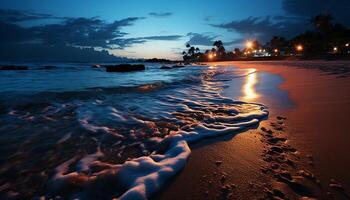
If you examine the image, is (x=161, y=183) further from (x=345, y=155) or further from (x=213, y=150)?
(x=345, y=155)

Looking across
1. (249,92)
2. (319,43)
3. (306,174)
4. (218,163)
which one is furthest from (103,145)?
(319,43)

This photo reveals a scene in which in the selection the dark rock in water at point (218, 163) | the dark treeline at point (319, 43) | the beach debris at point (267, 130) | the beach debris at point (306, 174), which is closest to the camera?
the beach debris at point (306, 174)

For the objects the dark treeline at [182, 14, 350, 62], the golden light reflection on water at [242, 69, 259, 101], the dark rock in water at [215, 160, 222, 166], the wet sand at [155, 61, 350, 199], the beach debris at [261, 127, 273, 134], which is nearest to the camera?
the wet sand at [155, 61, 350, 199]

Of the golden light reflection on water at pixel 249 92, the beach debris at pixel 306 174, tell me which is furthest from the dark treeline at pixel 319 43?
the beach debris at pixel 306 174

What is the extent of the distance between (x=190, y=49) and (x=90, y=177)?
509 ft

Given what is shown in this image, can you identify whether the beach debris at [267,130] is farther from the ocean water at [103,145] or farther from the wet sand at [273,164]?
the ocean water at [103,145]

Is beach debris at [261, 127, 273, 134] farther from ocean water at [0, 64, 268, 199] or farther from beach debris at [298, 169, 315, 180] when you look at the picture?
beach debris at [298, 169, 315, 180]

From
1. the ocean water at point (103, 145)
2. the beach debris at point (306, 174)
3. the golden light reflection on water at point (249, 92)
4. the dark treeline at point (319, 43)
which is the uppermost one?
the dark treeline at point (319, 43)

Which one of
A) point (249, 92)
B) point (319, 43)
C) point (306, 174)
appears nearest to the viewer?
point (306, 174)

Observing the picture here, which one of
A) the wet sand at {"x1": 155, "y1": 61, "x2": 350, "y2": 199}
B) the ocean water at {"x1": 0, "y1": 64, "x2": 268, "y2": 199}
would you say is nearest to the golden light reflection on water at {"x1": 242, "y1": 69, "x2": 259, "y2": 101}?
the ocean water at {"x1": 0, "y1": 64, "x2": 268, "y2": 199}

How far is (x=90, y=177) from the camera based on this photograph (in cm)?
237

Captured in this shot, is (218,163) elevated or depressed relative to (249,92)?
depressed

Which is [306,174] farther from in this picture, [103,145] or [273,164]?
[103,145]

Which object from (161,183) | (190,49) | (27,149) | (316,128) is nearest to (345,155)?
(316,128)
